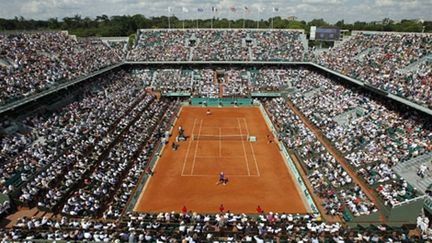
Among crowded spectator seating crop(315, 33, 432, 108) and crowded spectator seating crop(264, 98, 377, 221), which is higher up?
crowded spectator seating crop(315, 33, 432, 108)

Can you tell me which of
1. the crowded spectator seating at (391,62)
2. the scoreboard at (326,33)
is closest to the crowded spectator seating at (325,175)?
the crowded spectator seating at (391,62)

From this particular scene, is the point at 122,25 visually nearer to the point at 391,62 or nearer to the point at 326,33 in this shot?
the point at 326,33

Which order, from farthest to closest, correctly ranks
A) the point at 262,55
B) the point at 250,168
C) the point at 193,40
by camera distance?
1. the point at 193,40
2. the point at 262,55
3. the point at 250,168

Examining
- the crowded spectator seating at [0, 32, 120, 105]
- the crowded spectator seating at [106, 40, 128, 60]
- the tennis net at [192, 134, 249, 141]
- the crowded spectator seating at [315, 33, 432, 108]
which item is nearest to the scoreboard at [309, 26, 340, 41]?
the crowded spectator seating at [315, 33, 432, 108]

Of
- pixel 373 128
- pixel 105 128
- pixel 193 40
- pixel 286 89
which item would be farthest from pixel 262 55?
pixel 105 128

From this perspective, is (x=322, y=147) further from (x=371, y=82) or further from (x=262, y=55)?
(x=262, y=55)

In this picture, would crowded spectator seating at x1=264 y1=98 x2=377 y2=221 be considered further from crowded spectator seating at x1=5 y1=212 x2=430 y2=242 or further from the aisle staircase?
the aisle staircase
